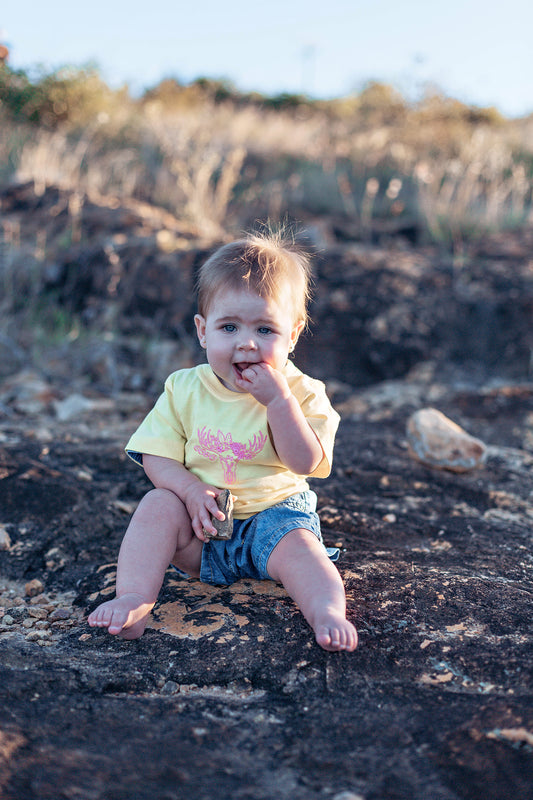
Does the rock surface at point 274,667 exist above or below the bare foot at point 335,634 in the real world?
below

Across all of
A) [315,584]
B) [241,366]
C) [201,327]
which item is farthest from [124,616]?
[201,327]


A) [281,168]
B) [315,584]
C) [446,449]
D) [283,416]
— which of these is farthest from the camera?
[281,168]

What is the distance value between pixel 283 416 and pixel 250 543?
0.39 meters

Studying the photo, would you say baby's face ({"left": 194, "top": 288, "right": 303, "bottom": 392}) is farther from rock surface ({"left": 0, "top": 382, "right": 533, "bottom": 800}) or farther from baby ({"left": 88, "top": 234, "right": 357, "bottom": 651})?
rock surface ({"left": 0, "top": 382, "right": 533, "bottom": 800})

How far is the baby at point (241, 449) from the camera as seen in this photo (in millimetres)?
1844

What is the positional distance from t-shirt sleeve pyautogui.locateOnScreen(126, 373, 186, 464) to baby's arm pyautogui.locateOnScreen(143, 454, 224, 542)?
0.09 feet

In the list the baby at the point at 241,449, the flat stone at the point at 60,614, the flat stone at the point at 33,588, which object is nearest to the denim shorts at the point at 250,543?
the baby at the point at 241,449

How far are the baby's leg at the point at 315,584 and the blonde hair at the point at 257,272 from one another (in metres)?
0.66

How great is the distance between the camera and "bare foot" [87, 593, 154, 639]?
65.8 inches

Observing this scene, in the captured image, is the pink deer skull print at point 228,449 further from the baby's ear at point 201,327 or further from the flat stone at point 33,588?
the flat stone at point 33,588

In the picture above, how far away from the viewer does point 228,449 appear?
2.01 m

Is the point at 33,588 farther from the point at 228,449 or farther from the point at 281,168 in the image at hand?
the point at 281,168

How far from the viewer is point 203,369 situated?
7.02 ft

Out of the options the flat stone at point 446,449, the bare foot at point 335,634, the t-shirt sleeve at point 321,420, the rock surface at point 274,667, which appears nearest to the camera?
the rock surface at point 274,667
